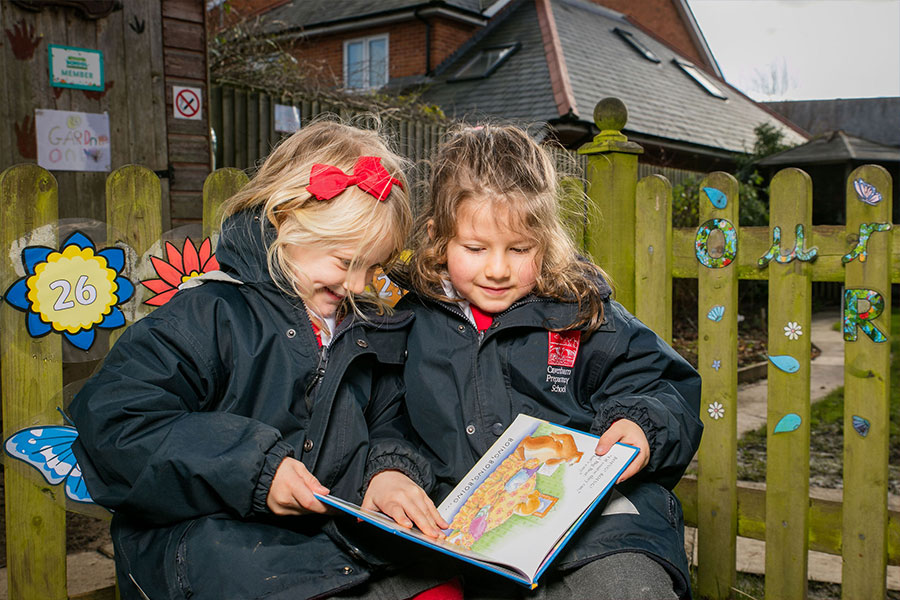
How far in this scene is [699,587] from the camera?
2.67 metres

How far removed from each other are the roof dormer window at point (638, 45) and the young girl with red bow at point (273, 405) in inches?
725

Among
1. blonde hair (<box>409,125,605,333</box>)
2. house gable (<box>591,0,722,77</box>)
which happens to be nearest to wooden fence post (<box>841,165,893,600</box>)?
blonde hair (<box>409,125,605,333</box>)

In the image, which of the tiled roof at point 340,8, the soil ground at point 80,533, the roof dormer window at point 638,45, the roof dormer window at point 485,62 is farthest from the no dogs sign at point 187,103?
the roof dormer window at point 638,45

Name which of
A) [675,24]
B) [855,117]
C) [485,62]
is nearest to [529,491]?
[485,62]

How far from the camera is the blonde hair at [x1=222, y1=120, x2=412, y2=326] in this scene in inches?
71.9

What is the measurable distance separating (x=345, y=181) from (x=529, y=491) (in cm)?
81

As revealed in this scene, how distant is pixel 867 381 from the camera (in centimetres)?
239

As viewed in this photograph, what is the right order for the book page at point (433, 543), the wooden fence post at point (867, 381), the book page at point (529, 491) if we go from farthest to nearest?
1. the wooden fence post at point (867, 381)
2. the book page at point (529, 491)
3. the book page at point (433, 543)

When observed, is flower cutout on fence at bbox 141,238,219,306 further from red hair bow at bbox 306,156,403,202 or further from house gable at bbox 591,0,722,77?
house gable at bbox 591,0,722,77

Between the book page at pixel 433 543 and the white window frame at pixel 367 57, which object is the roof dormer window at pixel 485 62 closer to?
the white window frame at pixel 367 57

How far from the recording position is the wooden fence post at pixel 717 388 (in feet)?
8.47

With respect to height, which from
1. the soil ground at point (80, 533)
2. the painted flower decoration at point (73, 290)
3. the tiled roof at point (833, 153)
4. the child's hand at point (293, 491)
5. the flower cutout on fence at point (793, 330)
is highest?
the tiled roof at point (833, 153)

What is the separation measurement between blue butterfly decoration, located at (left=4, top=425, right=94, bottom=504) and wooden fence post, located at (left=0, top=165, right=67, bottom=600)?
0.02 meters

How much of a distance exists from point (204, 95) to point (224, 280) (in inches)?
156
